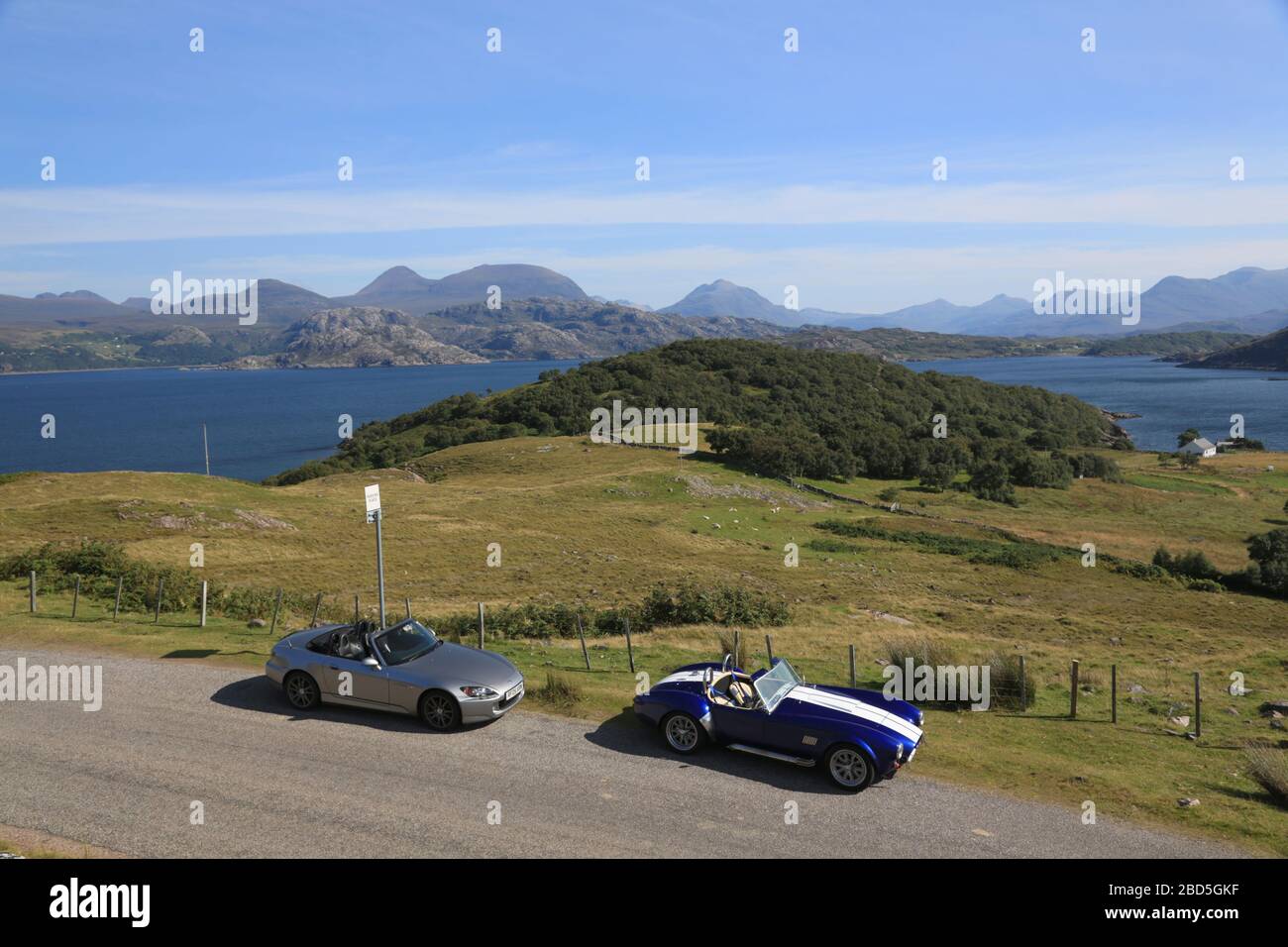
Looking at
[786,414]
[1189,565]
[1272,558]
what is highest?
[786,414]

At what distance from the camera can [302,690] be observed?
14.0 meters

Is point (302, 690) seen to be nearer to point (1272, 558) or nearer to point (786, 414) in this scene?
point (1272, 558)

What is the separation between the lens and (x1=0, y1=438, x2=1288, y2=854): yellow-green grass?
14.2 metres

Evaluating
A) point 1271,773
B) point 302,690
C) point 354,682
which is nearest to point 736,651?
point 354,682

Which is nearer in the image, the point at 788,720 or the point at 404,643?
the point at 788,720

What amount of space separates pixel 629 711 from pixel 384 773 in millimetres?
4486

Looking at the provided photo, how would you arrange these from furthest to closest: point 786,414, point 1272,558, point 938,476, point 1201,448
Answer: point 786,414 < point 1201,448 < point 938,476 < point 1272,558

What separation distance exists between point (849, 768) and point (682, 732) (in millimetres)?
2619

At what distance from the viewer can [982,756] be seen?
1309 cm

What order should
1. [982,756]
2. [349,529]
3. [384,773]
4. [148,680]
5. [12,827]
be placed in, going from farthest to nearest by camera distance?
[349,529]
[148,680]
[982,756]
[384,773]
[12,827]

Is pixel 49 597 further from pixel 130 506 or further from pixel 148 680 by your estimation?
pixel 130 506
